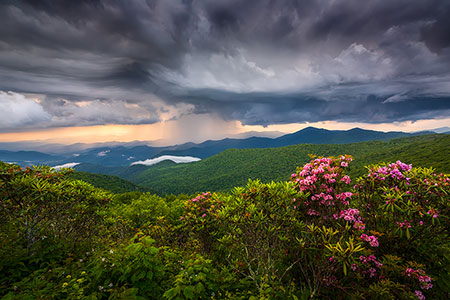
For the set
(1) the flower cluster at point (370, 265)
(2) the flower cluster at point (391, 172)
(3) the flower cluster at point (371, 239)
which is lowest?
(1) the flower cluster at point (370, 265)

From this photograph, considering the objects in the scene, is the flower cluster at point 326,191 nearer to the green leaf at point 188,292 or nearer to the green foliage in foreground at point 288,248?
the green foliage in foreground at point 288,248

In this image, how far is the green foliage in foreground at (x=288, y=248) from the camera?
16.8ft

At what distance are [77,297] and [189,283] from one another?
7.90ft

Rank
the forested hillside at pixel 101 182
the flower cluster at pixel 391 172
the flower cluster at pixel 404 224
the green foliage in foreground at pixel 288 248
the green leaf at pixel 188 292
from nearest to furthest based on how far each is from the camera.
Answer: the green leaf at pixel 188 292
the green foliage in foreground at pixel 288 248
the flower cluster at pixel 404 224
the flower cluster at pixel 391 172
the forested hillside at pixel 101 182

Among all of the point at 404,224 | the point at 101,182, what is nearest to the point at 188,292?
the point at 404,224

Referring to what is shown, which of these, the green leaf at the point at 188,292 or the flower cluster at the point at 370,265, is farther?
the flower cluster at the point at 370,265

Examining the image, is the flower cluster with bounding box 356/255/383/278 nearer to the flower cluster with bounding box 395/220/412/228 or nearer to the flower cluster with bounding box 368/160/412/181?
the flower cluster with bounding box 395/220/412/228

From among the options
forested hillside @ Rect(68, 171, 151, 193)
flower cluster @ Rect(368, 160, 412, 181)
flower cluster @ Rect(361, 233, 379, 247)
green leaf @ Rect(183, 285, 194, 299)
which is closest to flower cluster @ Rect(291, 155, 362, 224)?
flower cluster @ Rect(361, 233, 379, 247)

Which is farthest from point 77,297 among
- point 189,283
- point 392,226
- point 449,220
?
point 449,220

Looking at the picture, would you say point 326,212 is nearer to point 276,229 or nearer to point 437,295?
point 276,229

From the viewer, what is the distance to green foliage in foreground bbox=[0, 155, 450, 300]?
511 cm

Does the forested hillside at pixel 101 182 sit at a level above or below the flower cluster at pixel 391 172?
below

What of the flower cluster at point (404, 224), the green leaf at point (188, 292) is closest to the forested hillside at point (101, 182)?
the green leaf at point (188, 292)

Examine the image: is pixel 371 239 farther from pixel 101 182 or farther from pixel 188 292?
pixel 101 182
